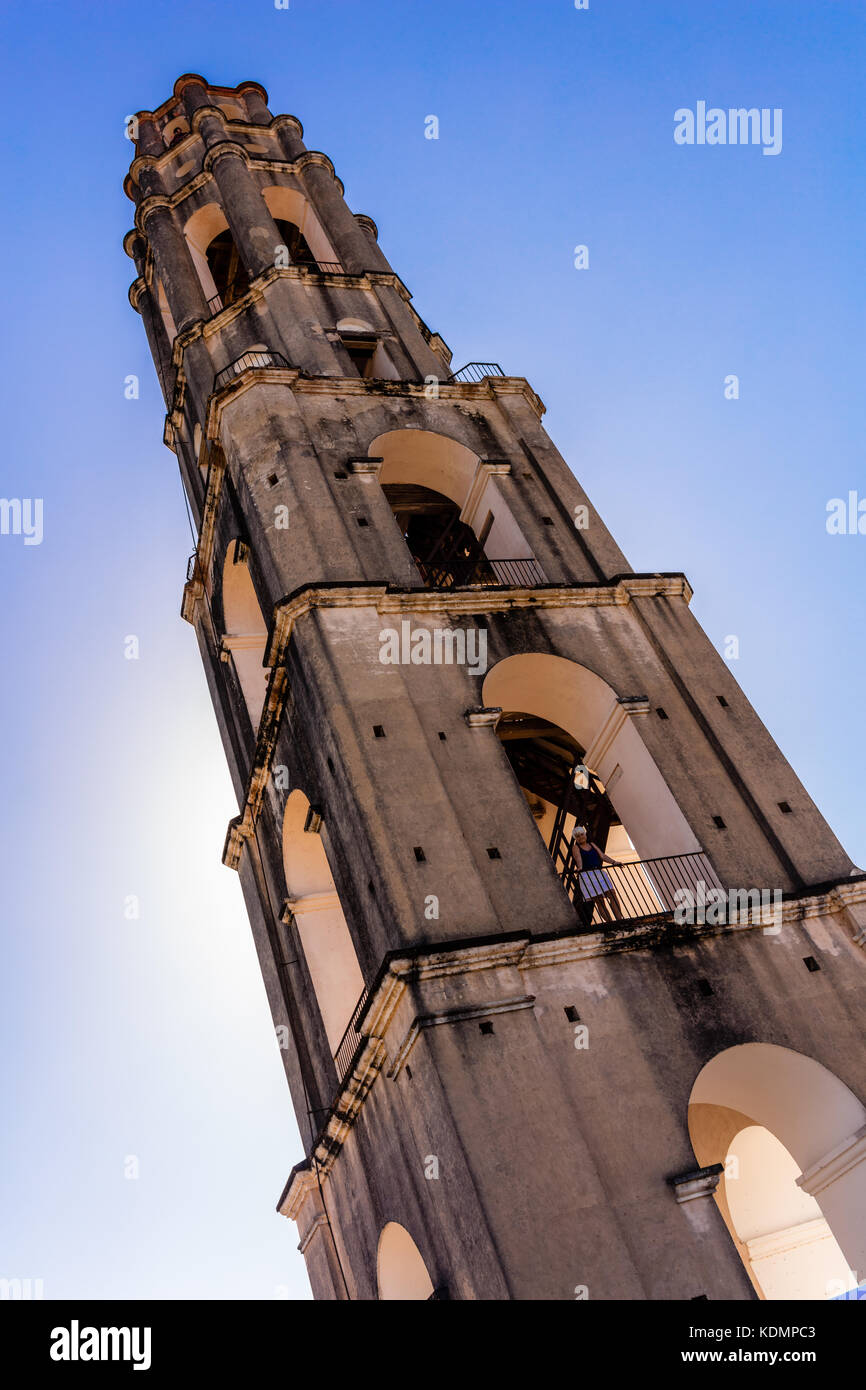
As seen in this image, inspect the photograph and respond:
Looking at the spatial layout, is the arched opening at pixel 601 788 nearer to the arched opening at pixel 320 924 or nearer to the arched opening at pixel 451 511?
Result: the arched opening at pixel 451 511

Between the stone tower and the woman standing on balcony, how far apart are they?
63 millimetres

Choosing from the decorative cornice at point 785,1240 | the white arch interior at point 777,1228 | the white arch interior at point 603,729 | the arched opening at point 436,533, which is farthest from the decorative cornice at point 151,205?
the decorative cornice at point 785,1240

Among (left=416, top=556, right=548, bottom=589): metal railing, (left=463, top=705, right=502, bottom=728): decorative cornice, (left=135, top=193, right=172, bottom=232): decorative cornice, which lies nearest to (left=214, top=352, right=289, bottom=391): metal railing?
→ (left=416, top=556, right=548, bottom=589): metal railing

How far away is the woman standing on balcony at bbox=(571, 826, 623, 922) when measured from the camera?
1622cm

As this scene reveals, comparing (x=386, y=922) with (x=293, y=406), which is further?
(x=293, y=406)

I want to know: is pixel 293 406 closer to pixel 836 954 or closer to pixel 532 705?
pixel 532 705

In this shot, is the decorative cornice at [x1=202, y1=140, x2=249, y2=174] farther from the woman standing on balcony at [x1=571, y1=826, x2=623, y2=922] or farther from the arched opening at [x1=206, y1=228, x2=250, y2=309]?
the woman standing on balcony at [x1=571, y1=826, x2=623, y2=922]

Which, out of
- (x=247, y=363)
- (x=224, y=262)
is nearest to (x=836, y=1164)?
(x=247, y=363)

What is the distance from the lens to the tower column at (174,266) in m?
25.2

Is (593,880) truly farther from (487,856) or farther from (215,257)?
(215,257)

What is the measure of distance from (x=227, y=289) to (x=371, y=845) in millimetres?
17920

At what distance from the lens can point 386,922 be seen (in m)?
13.6
